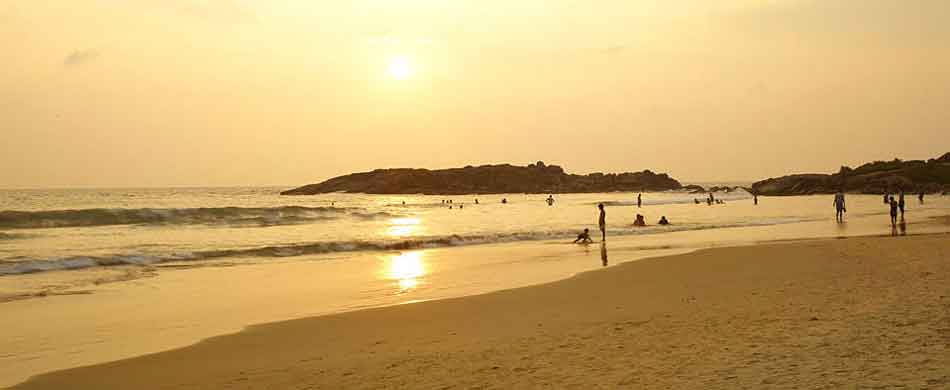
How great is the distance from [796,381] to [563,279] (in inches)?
451

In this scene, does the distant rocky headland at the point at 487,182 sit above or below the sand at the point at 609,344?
above

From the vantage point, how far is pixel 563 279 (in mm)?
18312

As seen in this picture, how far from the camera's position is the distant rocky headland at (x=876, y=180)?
96.9 meters

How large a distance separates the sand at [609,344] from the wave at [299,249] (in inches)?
588

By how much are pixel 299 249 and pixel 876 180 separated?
3627 inches

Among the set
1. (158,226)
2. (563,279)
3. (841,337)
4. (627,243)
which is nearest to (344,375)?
(841,337)

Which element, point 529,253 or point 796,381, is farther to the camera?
point 529,253

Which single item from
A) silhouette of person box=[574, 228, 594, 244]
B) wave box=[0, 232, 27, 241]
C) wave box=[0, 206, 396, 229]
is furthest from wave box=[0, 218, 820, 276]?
wave box=[0, 206, 396, 229]

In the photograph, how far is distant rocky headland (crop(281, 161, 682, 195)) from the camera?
175 m

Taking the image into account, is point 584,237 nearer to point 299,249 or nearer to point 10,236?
point 299,249

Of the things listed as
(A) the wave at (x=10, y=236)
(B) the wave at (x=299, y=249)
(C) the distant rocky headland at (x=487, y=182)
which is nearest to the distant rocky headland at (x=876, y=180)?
(C) the distant rocky headland at (x=487, y=182)

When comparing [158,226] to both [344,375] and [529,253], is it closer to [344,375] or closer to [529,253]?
[529,253]

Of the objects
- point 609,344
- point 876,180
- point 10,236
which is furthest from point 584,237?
point 876,180

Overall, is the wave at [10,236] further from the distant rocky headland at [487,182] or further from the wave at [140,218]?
the distant rocky headland at [487,182]
